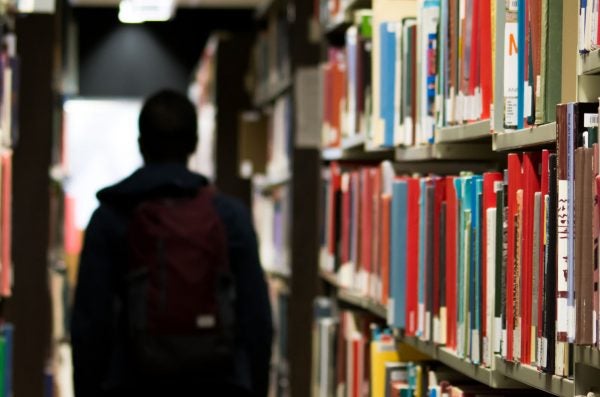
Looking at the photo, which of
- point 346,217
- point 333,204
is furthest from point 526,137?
point 333,204

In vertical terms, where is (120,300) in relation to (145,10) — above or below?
below

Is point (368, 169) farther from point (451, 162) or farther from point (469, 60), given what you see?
point (469, 60)

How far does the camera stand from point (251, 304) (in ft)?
9.12

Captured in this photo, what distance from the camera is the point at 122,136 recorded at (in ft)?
34.5

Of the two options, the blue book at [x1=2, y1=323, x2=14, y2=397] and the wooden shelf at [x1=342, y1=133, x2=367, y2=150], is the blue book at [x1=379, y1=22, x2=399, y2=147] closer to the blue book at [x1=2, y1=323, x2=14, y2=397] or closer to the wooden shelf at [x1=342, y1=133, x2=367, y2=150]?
the wooden shelf at [x1=342, y1=133, x2=367, y2=150]

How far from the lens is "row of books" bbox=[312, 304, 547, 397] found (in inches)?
94.4

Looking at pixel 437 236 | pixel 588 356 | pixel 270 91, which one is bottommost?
pixel 588 356

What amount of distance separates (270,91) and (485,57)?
12.6 feet

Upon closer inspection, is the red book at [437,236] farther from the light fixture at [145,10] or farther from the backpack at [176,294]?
the light fixture at [145,10]

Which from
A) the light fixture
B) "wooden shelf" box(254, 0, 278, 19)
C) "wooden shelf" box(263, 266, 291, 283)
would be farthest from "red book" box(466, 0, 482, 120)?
the light fixture

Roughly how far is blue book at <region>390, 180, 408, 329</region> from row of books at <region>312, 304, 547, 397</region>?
12cm

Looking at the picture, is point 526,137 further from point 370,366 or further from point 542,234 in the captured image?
point 370,366

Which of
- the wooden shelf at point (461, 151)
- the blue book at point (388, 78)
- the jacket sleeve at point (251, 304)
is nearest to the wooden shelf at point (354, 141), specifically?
the blue book at point (388, 78)

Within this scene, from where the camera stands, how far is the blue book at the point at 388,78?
291 cm
